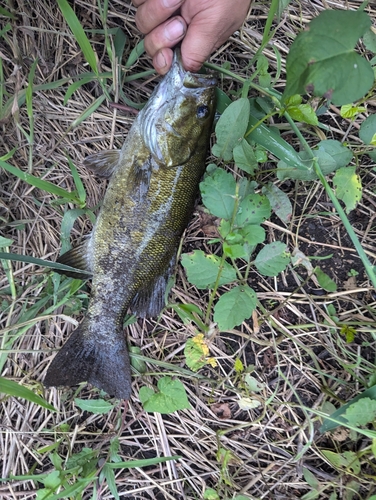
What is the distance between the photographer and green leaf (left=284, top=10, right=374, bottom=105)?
4.68ft

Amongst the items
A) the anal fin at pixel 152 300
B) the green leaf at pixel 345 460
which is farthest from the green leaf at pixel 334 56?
the green leaf at pixel 345 460

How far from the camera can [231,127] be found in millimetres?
2176

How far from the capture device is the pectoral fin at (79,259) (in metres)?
2.49

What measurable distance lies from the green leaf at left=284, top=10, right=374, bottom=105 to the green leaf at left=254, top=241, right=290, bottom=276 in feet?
3.33

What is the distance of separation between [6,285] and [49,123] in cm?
120

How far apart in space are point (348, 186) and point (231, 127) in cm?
83

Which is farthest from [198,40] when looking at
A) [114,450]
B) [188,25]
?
[114,450]

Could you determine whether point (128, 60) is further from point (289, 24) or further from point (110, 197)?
point (289, 24)

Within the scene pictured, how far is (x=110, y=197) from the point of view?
2438 mm

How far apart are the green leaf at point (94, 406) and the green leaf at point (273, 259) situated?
1405 millimetres

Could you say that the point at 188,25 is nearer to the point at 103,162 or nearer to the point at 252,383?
the point at 103,162

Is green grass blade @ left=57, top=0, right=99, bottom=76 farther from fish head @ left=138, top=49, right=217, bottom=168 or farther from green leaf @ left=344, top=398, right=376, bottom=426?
green leaf @ left=344, top=398, right=376, bottom=426

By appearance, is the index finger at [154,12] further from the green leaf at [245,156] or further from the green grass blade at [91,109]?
the green leaf at [245,156]

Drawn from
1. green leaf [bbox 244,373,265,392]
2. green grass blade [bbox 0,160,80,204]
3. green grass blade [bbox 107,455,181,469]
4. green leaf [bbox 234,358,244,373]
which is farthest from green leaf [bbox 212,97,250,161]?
green grass blade [bbox 107,455,181,469]
